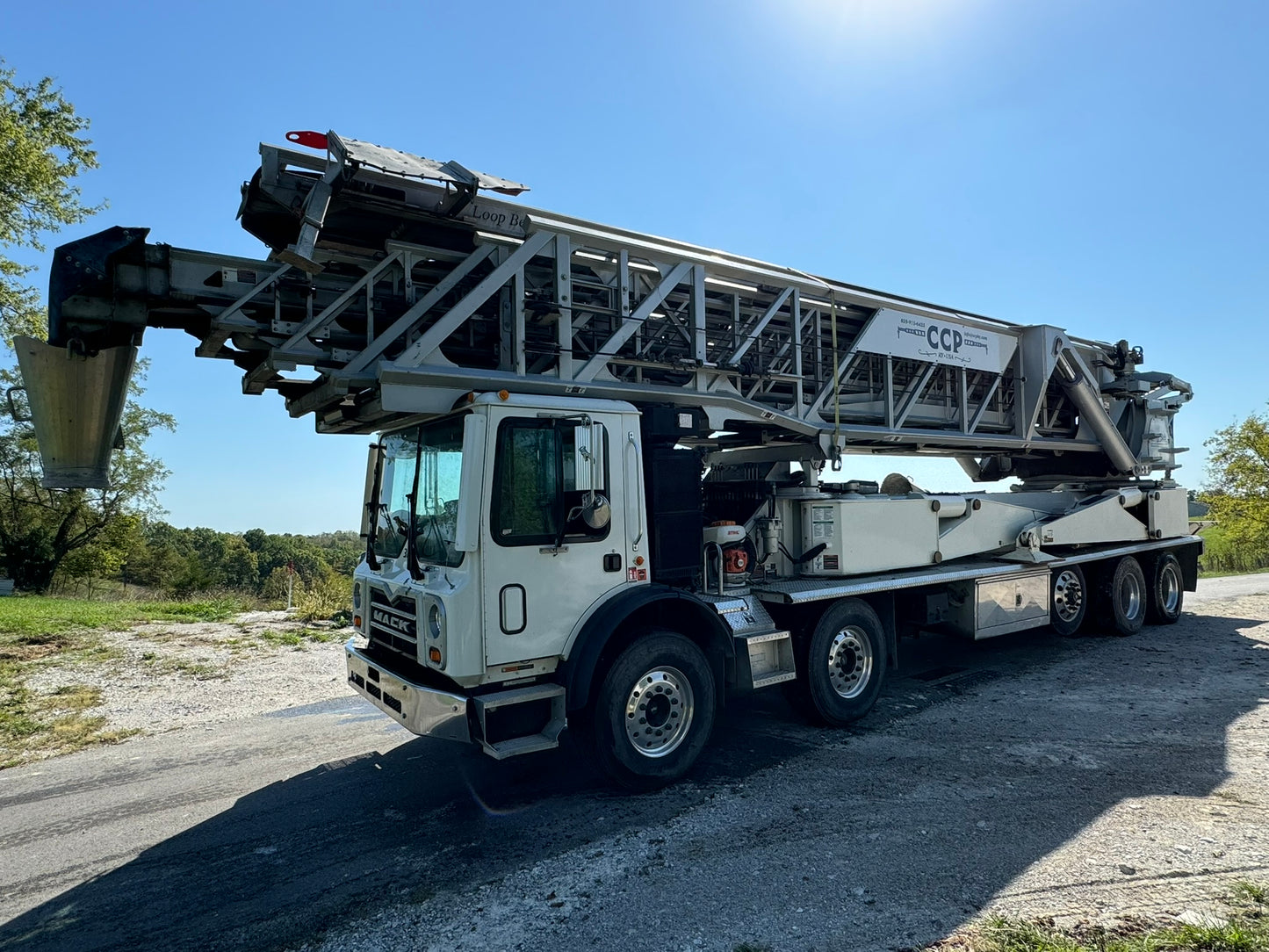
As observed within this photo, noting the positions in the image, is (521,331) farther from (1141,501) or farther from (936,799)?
(1141,501)

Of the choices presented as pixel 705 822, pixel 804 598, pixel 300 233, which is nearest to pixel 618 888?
pixel 705 822

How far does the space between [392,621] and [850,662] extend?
3.94 metres

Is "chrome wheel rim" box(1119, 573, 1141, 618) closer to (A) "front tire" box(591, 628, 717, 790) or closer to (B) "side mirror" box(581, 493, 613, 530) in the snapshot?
(A) "front tire" box(591, 628, 717, 790)

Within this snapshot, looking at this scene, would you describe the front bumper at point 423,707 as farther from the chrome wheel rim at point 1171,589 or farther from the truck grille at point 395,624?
the chrome wheel rim at point 1171,589

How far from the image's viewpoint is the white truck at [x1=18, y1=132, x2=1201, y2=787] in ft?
15.0

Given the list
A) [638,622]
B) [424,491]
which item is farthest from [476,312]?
[638,622]

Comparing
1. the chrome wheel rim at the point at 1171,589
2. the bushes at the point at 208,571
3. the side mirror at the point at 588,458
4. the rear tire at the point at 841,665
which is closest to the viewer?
the side mirror at the point at 588,458

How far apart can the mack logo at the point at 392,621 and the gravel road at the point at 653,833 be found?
114 cm

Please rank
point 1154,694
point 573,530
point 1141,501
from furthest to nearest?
point 1141,501 → point 1154,694 → point 573,530

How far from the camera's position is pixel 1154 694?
7160mm

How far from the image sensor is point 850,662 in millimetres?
6621

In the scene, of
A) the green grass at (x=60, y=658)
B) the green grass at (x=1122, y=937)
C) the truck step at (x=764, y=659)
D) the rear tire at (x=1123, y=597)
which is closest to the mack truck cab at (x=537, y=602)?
the truck step at (x=764, y=659)

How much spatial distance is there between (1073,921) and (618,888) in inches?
82.0

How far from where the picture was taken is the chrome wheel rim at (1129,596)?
1026cm
